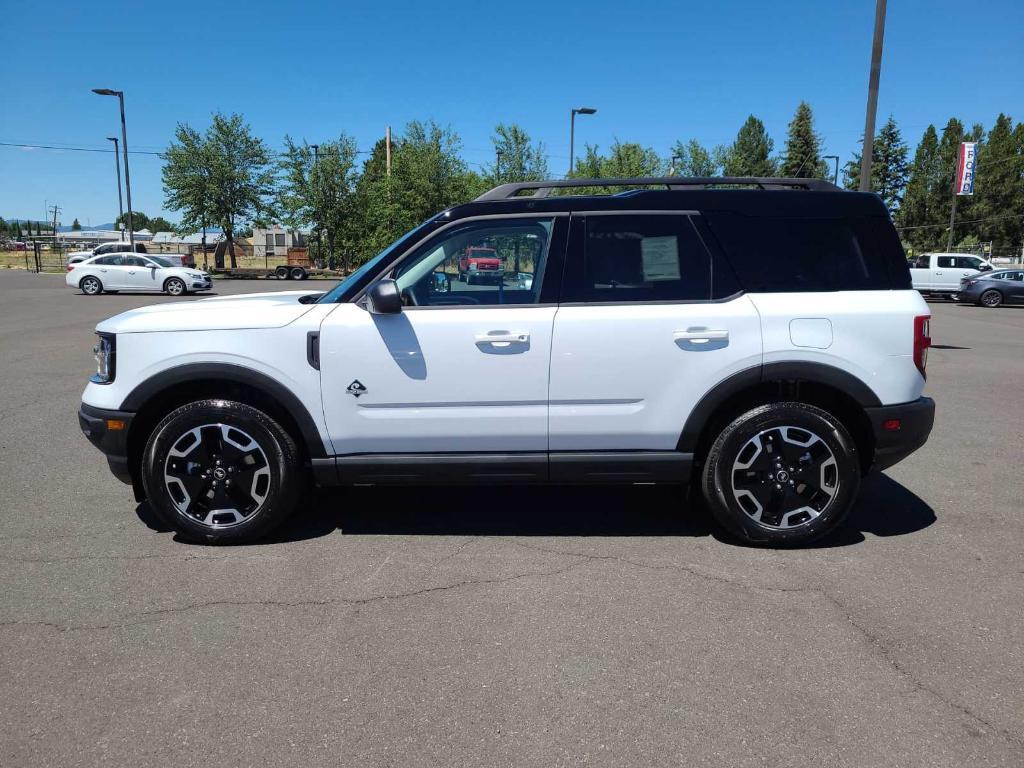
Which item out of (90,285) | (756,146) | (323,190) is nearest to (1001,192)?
(756,146)

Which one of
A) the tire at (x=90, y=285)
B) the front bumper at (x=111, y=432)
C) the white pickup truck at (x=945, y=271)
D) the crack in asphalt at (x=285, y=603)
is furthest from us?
the white pickup truck at (x=945, y=271)

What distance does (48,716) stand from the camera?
2605 mm

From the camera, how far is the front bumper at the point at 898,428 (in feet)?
13.2

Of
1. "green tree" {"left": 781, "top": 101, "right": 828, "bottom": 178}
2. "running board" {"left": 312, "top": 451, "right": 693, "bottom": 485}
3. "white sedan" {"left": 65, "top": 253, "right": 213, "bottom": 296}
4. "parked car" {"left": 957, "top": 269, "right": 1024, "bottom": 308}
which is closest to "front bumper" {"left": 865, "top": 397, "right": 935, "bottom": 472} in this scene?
"running board" {"left": 312, "top": 451, "right": 693, "bottom": 485}

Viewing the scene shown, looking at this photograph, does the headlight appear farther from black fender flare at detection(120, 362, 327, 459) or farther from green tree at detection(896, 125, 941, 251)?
green tree at detection(896, 125, 941, 251)

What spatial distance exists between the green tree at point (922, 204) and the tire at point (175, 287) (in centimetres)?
5327

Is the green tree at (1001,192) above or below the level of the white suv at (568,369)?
above

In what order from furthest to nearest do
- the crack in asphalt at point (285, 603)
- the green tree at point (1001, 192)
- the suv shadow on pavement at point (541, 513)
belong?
the green tree at point (1001, 192) < the suv shadow on pavement at point (541, 513) < the crack in asphalt at point (285, 603)

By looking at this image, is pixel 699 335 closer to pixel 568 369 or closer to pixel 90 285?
pixel 568 369

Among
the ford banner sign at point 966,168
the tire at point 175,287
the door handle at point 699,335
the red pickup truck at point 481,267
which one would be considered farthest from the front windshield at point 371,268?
the ford banner sign at point 966,168

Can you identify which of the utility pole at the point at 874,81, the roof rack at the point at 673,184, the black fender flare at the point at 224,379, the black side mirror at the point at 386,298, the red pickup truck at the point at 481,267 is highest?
the utility pole at the point at 874,81

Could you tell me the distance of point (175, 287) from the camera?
87.1 feet

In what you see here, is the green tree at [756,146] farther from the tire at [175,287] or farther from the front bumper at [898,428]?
the front bumper at [898,428]

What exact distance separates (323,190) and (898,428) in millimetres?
42175
